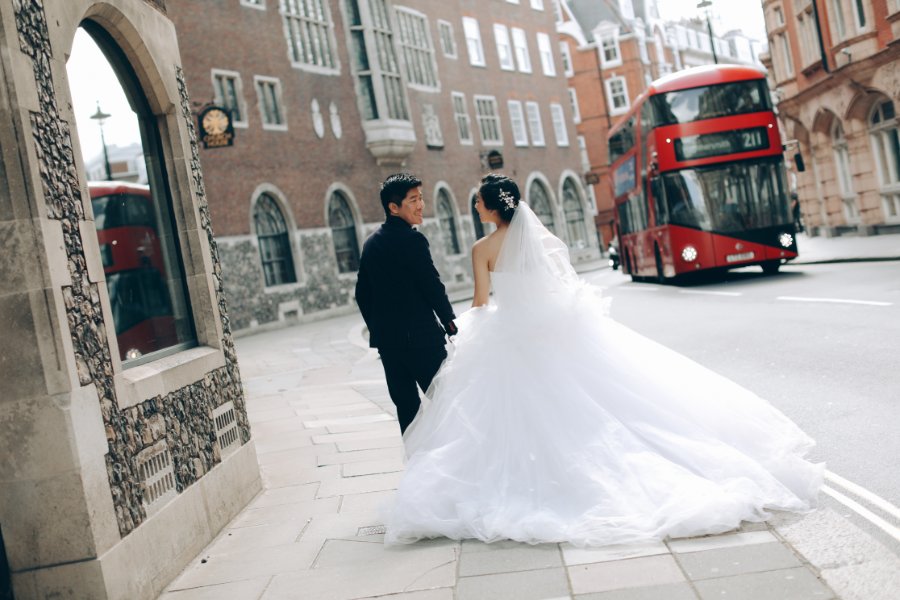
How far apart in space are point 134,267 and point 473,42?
40748mm

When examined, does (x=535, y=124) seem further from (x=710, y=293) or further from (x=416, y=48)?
(x=710, y=293)

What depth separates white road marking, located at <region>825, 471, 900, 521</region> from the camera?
455 cm

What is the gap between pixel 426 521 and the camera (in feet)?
16.3

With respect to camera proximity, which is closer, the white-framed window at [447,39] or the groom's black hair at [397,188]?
the groom's black hair at [397,188]

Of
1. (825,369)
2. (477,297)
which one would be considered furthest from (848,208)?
(477,297)

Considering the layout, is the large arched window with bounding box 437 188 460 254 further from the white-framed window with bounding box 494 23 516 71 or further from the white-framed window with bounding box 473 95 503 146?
the white-framed window with bounding box 494 23 516 71

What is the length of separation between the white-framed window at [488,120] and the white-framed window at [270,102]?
14548mm

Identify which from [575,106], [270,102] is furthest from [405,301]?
[575,106]

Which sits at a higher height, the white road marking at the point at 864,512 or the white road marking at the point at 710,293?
the white road marking at the point at 710,293

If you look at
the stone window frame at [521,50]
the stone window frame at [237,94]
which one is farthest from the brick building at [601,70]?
the stone window frame at [237,94]

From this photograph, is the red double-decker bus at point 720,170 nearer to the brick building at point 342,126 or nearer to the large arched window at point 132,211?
the brick building at point 342,126

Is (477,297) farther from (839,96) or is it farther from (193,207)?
(839,96)

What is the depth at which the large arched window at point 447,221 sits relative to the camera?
41188 mm

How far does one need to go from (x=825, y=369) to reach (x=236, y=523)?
5288 millimetres
